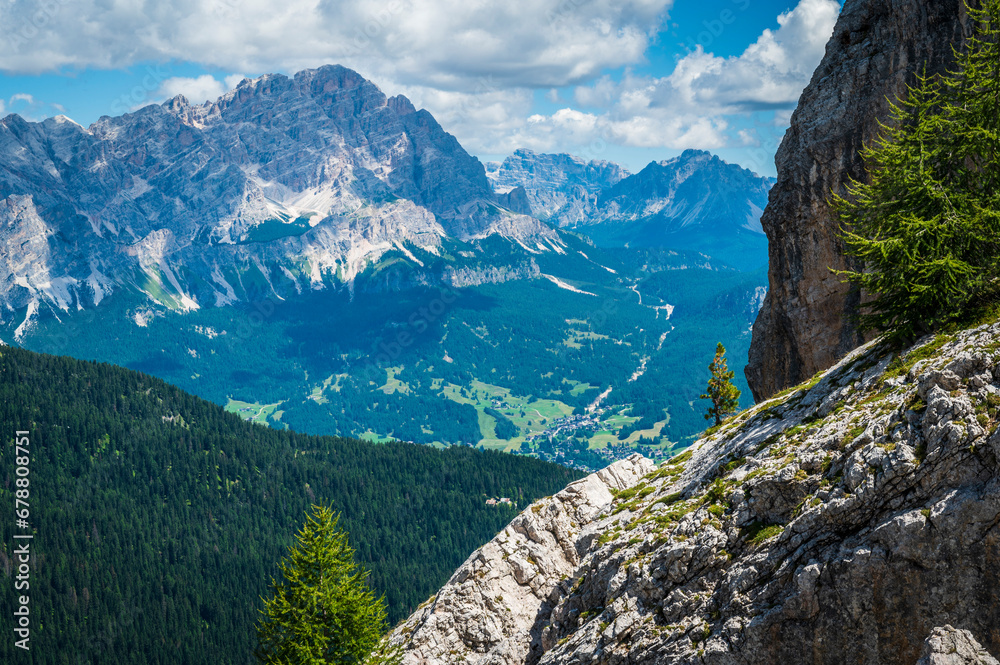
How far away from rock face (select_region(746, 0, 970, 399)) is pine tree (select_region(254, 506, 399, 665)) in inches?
1344

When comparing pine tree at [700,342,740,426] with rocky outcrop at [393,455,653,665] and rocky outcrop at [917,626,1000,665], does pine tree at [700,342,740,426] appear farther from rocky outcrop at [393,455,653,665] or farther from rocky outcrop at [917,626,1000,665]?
rocky outcrop at [917,626,1000,665]

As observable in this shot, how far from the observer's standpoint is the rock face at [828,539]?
22484 mm

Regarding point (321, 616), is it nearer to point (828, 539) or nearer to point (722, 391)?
point (828, 539)

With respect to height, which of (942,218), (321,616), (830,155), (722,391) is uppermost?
(830,155)

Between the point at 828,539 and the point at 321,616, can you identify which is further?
the point at 321,616

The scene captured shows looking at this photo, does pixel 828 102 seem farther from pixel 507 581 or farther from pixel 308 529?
pixel 308 529

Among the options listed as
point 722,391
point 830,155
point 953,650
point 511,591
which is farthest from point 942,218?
point 511,591

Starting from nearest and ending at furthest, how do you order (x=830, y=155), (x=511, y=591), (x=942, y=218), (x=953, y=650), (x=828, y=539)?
(x=953, y=650) → (x=828, y=539) → (x=942, y=218) → (x=511, y=591) → (x=830, y=155)

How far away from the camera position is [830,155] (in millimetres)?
49406

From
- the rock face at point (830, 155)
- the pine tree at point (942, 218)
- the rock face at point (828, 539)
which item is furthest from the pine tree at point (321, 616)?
the rock face at point (830, 155)

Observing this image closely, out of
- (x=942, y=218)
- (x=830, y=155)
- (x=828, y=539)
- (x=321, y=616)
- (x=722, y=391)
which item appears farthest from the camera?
(x=722, y=391)

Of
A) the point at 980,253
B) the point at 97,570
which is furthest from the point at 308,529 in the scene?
the point at 97,570

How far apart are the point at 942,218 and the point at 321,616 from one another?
39575 millimetres

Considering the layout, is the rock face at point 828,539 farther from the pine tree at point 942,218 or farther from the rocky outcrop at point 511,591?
the rocky outcrop at point 511,591
